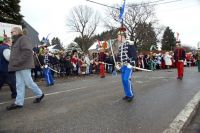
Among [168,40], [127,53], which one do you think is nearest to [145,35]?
[168,40]

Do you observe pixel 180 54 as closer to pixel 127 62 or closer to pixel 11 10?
pixel 127 62

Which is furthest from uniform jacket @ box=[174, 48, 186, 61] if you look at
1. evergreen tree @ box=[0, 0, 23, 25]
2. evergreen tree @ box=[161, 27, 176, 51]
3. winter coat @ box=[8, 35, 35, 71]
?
evergreen tree @ box=[161, 27, 176, 51]

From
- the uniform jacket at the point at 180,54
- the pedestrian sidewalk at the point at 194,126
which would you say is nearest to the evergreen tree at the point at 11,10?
the uniform jacket at the point at 180,54

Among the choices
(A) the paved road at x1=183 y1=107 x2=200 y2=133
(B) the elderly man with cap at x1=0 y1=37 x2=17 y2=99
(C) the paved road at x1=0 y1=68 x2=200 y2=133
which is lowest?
(A) the paved road at x1=183 y1=107 x2=200 y2=133

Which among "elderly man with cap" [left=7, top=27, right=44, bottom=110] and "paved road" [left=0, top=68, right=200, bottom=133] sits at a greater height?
"elderly man with cap" [left=7, top=27, right=44, bottom=110]

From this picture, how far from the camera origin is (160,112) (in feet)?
25.2

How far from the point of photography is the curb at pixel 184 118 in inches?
238

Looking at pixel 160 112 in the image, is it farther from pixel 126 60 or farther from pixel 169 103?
pixel 126 60

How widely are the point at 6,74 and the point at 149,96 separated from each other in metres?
4.43

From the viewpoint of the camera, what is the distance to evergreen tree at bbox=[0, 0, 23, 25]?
30.0m

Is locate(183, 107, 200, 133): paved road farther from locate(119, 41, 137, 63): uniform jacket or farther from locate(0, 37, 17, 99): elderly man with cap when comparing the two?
locate(0, 37, 17, 99): elderly man with cap

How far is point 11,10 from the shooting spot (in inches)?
1195

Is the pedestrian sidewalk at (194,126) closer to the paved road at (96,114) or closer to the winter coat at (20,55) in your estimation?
the paved road at (96,114)

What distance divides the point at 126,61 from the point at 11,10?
22532 millimetres
